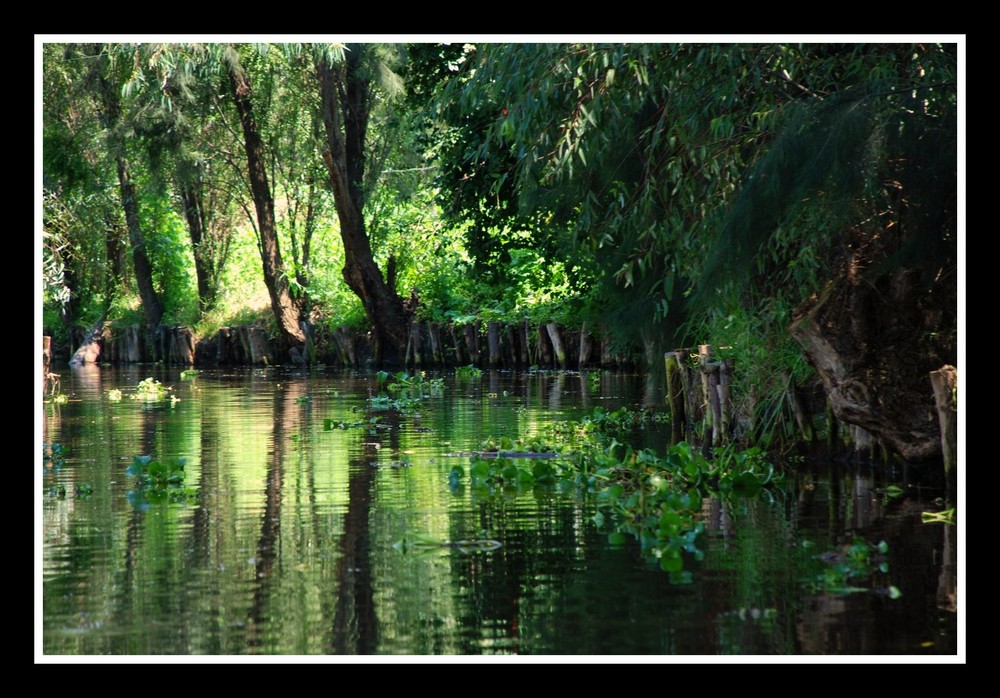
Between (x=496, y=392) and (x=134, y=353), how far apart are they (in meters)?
17.9

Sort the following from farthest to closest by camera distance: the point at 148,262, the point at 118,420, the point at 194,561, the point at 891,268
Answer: the point at 148,262 → the point at 118,420 → the point at 891,268 → the point at 194,561

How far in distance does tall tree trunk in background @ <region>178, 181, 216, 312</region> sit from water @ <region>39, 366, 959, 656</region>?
77.8ft

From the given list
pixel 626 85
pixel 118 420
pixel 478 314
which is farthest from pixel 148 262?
pixel 626 85

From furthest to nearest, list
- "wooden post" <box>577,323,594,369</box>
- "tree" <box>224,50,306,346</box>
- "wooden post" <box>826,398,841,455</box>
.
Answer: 1. "tree" <box>224,50,306,346</box>
2. "wooden post" <box>577,323,594,369</box>
3. "wooden post" <box>826,398,841,455</box>

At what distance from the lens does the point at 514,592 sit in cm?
630

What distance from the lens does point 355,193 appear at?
28844mm

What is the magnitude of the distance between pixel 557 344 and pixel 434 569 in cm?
2067

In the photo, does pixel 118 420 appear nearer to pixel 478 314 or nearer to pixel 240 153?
pixel 478 314

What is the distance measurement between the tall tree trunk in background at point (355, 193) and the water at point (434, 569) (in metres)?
16.4

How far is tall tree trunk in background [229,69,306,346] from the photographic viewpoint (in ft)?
94.9

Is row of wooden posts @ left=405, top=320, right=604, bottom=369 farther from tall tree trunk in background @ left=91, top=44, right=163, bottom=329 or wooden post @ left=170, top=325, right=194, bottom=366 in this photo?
tall tree trunk in background @ left=91, top=44, right=163, bottom=329

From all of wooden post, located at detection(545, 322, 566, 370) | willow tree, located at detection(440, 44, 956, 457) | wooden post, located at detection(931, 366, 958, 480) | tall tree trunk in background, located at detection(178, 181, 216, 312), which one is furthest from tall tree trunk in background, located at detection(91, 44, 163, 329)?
wooden post, located at detection(931, 366, 958, 480)

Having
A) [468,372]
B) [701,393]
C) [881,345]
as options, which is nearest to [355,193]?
[468,372]

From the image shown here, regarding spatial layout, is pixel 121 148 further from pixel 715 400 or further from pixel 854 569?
pixel 854 569
